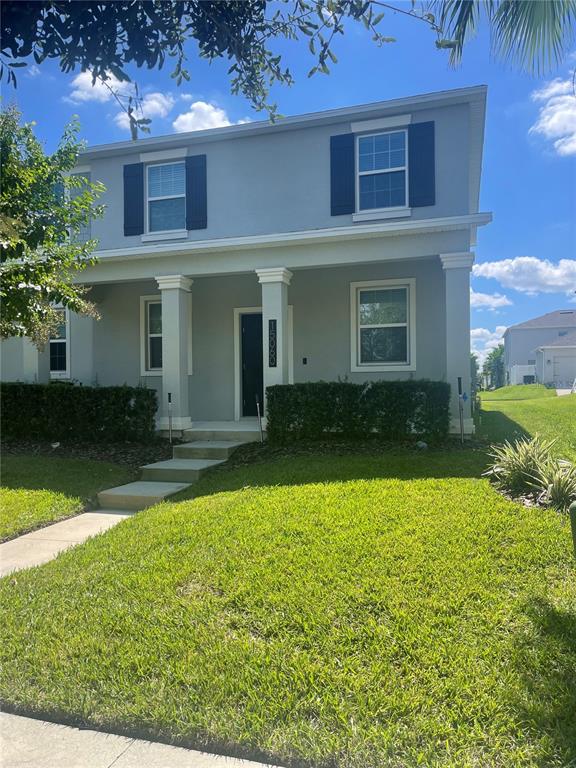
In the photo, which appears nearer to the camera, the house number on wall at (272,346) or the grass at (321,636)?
the grass at (321,636)

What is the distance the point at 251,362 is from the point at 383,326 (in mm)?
2964

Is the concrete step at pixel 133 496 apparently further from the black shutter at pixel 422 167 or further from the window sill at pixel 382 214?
the black shutter at pixel 422 167

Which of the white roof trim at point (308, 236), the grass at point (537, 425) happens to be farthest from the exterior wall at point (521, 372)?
the white roof trim at point (308, 236)

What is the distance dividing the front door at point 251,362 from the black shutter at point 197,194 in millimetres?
2238

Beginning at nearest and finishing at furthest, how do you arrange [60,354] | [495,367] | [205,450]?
1. [205,450]
2. [60,354]
3. [495,367]

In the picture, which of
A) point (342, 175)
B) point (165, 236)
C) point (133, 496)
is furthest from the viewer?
point (165, 236)

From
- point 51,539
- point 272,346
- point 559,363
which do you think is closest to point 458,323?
point 272,346

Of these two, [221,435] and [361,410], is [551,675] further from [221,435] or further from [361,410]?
[221,435]

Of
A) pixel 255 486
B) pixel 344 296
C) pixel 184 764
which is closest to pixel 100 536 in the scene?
pixel 255 486

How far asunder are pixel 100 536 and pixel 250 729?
10.5ft

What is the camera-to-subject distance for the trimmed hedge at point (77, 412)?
30.6 feet

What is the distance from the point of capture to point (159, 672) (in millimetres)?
2748

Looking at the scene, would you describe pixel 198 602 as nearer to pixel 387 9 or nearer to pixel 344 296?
pixel 387 9

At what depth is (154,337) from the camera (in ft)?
38.6
